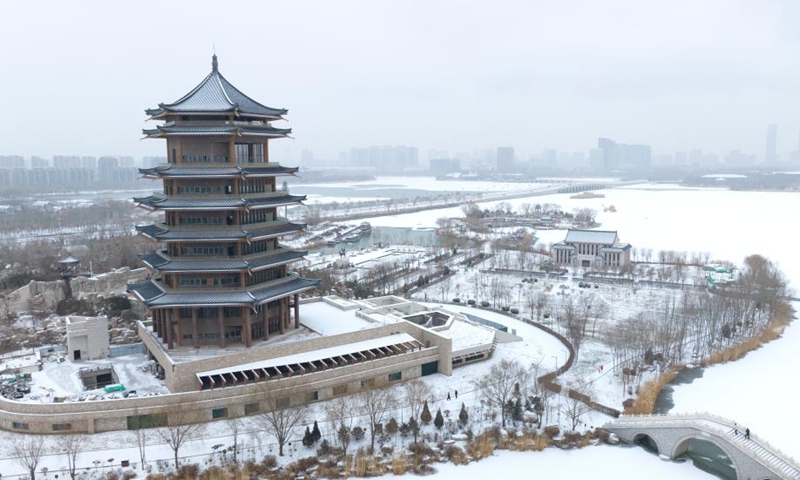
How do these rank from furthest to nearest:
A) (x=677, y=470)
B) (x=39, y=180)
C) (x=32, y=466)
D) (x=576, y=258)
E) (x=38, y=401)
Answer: (x=39, y=180), (x=576, y=258), (x=38, y=401), (x=677, y=470), (x=32, y=466)

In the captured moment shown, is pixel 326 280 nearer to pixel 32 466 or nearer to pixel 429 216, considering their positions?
pixel 32 466

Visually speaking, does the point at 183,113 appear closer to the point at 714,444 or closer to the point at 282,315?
the point at 282,315

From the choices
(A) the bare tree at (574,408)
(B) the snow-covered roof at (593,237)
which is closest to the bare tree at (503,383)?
(A) the bare tree at (574,408)

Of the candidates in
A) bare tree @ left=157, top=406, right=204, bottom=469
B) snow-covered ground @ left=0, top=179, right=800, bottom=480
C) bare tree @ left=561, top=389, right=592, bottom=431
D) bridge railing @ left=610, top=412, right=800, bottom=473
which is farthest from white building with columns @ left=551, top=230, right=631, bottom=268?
bare tree @ left=157, top=406, right=204, bottom=469

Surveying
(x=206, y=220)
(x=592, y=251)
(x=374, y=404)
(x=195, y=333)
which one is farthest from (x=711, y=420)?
(x=592, y=251)

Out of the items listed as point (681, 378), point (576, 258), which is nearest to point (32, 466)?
point (681, 378)

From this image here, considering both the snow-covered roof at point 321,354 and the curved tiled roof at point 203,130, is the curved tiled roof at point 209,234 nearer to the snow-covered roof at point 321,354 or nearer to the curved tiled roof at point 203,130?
the curved tiled roof at point 203,130

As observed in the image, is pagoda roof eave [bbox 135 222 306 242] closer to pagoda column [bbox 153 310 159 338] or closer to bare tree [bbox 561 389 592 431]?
pagoda column [bbox 153 310 159 338]
